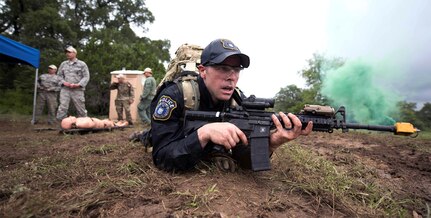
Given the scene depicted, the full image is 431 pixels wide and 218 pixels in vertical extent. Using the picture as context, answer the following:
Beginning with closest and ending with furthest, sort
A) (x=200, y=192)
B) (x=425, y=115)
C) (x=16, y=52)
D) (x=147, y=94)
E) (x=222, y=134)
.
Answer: (x=200, y=192)
(x=222, y=134)
(x=16, y=52)
(x=147, y=94)
(x=425, y=115)

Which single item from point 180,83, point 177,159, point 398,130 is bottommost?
point 177,159

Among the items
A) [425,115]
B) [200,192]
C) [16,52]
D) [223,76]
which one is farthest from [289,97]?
[200,192]

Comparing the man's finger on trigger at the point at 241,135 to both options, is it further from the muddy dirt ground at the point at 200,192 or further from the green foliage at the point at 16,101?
the green foliage at the point at 16,101

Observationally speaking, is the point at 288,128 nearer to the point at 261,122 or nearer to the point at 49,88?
the point at 261,122

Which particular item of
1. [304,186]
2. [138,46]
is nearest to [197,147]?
[304,186]

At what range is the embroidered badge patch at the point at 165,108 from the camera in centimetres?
266

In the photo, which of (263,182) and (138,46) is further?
(138,46)

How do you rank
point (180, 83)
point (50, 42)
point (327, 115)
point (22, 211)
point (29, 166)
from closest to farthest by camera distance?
point (22, 211) < point (327, 115) < point (180, 83) < point (29, 166) < point (50, 42)

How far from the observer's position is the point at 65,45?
20422 mm

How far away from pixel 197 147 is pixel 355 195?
1.46 m

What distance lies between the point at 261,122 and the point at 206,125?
505mm

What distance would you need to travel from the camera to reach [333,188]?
2.37 m

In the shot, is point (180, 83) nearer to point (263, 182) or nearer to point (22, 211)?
point (263, 182)

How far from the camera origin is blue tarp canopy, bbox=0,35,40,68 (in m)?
7.99
